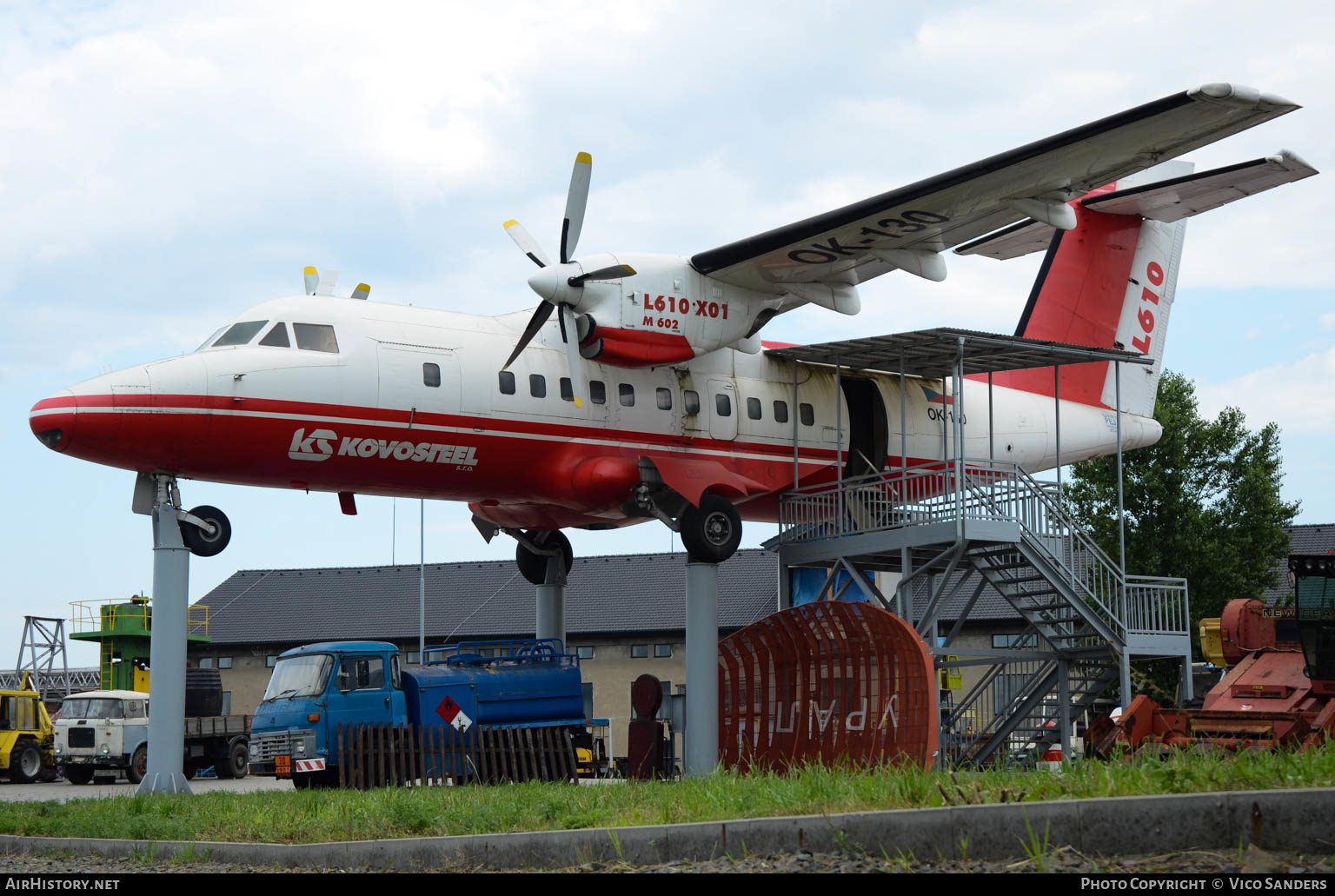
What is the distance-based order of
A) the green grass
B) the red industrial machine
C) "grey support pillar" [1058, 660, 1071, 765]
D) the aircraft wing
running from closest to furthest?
1. the green grass
2. the aircraft wing
3. the red industrial machine
4. "grey support pillar" [1058, 660, 1071, 765]

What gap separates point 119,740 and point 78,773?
47.5 inches

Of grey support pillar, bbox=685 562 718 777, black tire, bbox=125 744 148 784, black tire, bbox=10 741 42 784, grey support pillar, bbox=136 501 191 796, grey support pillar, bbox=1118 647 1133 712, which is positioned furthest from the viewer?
black tire, bbox=125 744 148 784

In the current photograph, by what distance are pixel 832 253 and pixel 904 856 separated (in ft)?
42.6

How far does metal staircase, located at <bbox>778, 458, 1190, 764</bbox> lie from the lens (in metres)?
21.0

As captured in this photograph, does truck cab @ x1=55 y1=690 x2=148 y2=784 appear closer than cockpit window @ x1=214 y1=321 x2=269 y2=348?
No

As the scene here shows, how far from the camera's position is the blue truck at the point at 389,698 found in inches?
798

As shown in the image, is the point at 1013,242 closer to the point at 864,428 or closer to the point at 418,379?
the point at 864,428

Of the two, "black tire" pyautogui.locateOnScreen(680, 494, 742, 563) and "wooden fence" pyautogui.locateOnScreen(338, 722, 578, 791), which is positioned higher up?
"black tire" pyautogui.locateOnScreen(680, 494, 742, 563)

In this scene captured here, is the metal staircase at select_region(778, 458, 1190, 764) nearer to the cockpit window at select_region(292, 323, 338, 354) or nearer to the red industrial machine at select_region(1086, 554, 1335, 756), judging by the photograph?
the red industrial machine at select_region(1086, 554, 1335, 756)

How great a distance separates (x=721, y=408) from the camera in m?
21.9

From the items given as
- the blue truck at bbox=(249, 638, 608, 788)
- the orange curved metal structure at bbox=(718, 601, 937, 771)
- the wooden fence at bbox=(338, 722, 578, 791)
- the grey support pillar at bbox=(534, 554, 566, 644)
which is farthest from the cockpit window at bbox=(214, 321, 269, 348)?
the orange curved metal structure at bbox=(718, 601, 937, 771)

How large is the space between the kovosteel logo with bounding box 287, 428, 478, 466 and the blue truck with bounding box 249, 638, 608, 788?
3802 millimetres

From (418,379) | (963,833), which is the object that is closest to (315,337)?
(418,379)
